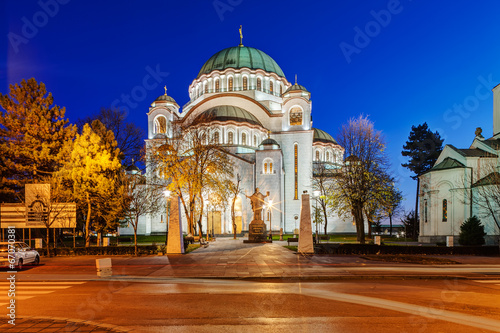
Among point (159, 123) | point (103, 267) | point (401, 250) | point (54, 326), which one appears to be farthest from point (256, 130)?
point (54, 326)

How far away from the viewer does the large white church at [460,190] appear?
34.0 m

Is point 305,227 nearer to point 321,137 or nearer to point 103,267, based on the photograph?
point 103,267

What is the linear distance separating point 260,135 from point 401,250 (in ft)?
116

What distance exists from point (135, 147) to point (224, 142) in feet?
39.2

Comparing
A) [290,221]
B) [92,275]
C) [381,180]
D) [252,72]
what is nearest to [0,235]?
[92,275]

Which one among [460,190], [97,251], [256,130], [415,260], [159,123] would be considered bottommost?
[97,251]

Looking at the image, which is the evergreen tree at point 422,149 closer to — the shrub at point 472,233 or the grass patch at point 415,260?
the shrub at point 472,233

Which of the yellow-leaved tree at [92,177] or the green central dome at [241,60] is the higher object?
the green central dome at [241,60]

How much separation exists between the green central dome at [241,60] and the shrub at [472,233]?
1590 inches

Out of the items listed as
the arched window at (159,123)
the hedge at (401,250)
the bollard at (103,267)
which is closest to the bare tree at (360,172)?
the hedge at (401,250)

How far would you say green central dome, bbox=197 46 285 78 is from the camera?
204ft

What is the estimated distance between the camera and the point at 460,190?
3588cm

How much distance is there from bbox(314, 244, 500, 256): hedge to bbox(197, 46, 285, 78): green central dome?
43.5m

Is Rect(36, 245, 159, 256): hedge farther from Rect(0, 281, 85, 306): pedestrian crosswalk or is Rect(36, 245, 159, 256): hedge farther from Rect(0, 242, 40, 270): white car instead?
Rect(0, 281, 85, 306): pedestrian crosswalk
